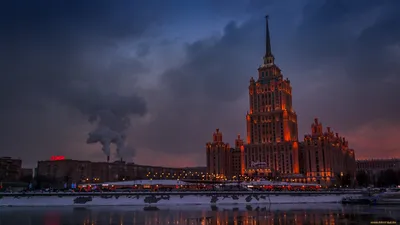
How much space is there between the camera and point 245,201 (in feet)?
383

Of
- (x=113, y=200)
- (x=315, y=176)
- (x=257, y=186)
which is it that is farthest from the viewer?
(x=315, y=176)

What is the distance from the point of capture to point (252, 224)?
59.2 metres

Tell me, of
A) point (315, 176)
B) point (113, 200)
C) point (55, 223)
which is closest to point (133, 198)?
point (113, 200)

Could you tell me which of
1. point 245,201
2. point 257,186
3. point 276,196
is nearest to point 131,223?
point 245,201

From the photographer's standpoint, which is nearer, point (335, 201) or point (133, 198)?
point (133, 198)

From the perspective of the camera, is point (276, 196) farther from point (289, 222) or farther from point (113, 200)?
point (289, 222)

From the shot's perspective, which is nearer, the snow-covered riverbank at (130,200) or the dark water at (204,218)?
the dark water at (204,218)

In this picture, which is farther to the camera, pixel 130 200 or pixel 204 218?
pixel 130 200

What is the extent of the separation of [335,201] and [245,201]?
103 feet

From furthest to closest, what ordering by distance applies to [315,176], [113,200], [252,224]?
1. [315,176]
2. [113,200]
3. [252,224]

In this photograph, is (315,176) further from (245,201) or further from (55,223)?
(55,223)

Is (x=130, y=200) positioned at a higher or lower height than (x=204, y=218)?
higher

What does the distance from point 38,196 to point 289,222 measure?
80.4 meters

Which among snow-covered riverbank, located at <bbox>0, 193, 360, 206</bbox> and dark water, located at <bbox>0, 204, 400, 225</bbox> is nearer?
dark water, located at <bbox>0, 204, 400, 225</bbox>
